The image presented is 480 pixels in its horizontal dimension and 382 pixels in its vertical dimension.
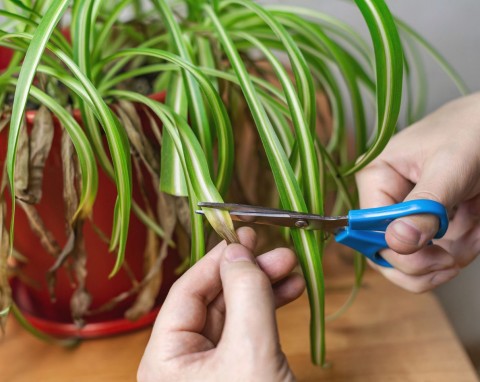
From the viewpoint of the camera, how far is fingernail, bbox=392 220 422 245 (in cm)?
43

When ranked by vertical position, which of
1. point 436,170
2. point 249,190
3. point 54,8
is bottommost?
point 249,190

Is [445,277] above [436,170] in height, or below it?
below

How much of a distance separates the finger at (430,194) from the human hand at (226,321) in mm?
81

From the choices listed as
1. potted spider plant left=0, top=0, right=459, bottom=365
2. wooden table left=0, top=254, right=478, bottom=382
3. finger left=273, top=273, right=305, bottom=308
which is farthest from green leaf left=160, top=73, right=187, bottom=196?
wooden table left=0, top=254, right=478, bottom=382

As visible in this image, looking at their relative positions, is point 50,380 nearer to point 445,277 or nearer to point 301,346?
point 301,346

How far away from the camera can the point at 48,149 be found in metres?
0.50

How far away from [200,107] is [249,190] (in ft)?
0.73

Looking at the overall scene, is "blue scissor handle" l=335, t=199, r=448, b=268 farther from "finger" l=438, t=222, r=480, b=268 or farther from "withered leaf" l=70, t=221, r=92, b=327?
"withered leaf" l=70, t=221, r=92, b=327

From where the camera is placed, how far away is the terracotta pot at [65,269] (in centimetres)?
55

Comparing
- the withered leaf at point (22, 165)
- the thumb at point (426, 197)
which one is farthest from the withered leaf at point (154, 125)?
the thumb at point (426, 197)

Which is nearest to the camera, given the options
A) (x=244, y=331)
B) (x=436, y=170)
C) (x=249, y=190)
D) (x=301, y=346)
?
(x=244, y=331)

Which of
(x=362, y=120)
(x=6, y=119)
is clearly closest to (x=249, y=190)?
(x=362, y=120)

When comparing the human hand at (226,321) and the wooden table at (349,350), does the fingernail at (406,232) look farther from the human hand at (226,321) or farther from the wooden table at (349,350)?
the wooden table at (349,350)

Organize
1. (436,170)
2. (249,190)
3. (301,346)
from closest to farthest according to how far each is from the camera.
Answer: (436,170) → (301,346) → (249,190)
